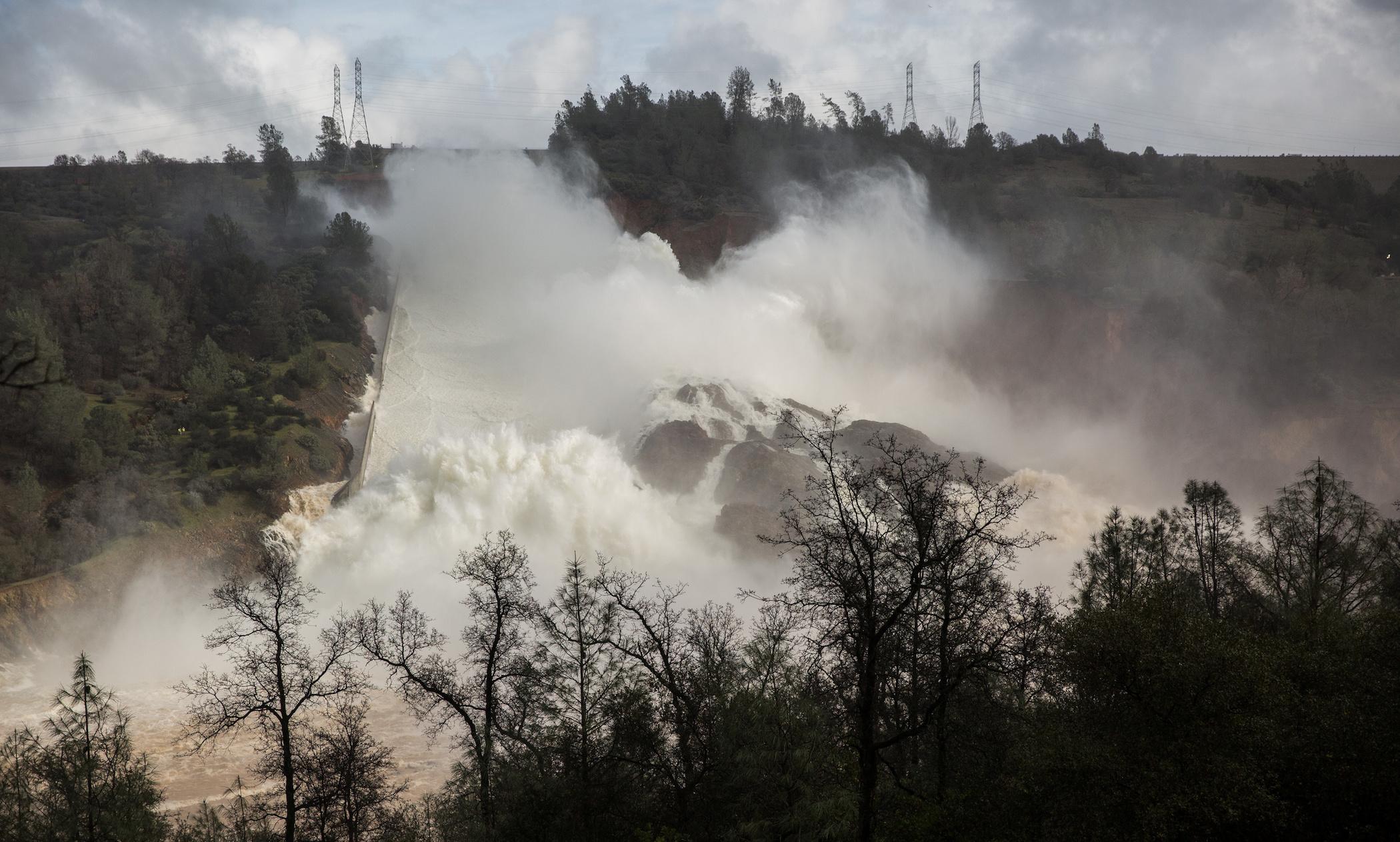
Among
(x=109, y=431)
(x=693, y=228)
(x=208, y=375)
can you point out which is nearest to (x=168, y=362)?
(x=208, y=375)

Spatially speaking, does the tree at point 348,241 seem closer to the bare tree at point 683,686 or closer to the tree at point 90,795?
the tree at point 90,795

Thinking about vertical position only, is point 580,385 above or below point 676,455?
above

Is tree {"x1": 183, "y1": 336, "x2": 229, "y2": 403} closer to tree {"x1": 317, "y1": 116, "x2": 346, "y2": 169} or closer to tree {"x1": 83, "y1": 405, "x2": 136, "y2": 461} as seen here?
tree {"x1": 83, "y1": 405, "x2": 136, "y2": 461}

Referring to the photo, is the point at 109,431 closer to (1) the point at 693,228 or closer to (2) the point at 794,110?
(1) the point at 693,228

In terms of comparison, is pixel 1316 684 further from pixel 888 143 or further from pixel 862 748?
pixel 888 143

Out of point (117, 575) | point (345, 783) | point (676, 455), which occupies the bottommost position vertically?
point (345, 783)

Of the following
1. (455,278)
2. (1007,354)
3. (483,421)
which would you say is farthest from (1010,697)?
(455,278)

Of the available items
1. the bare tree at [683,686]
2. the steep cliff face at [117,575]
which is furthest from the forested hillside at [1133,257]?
the bare tree at [683,686]
